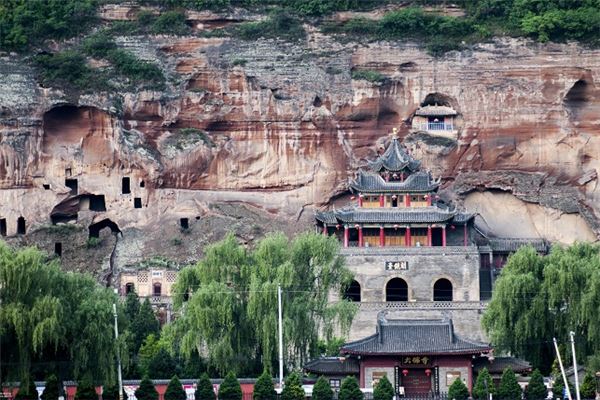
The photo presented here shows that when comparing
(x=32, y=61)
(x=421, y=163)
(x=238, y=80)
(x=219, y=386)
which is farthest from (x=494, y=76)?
(x=219, y=386)

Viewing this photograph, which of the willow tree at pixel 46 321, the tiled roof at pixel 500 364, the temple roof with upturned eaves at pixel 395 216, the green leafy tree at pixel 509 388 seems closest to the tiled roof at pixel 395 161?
the temple roof with upturned eaves at pixel 395 216

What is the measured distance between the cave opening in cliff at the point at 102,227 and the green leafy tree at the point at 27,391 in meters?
24.7

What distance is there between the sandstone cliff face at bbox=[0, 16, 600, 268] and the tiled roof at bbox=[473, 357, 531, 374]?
68.5 ft

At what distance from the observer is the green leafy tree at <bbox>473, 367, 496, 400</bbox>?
2490 inches

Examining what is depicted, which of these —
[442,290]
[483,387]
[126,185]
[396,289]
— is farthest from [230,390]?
[126,185]

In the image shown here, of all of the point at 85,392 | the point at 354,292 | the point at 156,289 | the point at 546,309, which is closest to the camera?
the point at 85,392

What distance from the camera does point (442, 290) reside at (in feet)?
265

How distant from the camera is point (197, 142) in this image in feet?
287

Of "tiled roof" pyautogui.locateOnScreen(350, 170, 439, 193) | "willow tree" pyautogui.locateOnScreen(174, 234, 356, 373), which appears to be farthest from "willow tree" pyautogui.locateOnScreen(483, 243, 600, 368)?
"tiled roof" pyautogui.locateOnScreen(350, 170, 439, 193)

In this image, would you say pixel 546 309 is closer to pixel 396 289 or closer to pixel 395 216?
pixel 396 289

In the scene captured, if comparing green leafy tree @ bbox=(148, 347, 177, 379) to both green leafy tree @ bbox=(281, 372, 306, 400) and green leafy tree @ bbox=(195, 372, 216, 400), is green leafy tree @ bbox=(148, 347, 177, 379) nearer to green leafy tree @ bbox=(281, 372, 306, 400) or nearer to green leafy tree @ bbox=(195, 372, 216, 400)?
green leafy tree @ bbox=(195, 372, 216, 400)

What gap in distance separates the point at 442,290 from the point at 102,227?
1486 centimetres

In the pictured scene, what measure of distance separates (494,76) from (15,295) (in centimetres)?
2897

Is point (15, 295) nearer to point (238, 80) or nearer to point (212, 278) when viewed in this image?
point (212, 278)
